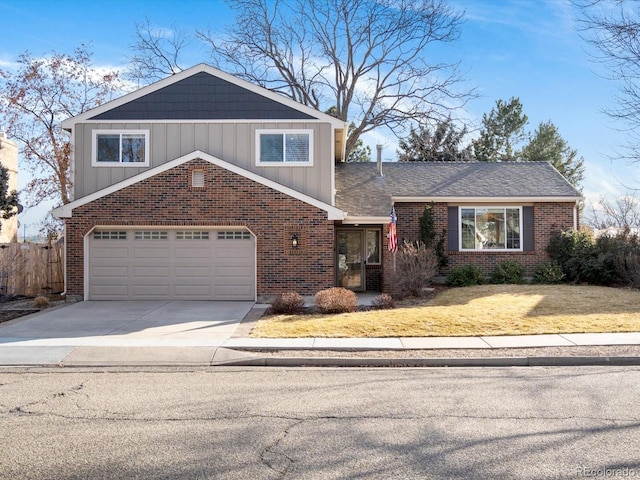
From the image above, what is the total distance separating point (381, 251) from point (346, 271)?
1383 millimetres

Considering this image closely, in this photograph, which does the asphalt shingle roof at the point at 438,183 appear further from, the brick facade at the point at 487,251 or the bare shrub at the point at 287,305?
the bare shrub at the point at 287,305

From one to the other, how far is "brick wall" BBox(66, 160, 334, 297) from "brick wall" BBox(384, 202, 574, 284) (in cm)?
419

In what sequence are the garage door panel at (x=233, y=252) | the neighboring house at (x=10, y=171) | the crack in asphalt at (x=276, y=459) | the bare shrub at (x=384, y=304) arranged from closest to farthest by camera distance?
the crack in asphalt at (x=276, y=459), the bare shrub at (x=384, y=304), the garage door panel at (x=233, y=252), the neighboring house at (x=10, y=171)

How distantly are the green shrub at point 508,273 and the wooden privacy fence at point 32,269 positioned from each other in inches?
584

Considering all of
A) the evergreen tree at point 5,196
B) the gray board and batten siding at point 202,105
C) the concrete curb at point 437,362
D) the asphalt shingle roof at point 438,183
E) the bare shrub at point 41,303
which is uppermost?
the gray board and batten siding at point 202,105

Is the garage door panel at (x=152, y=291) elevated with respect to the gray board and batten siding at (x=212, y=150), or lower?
lower

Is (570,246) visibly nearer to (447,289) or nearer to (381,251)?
(447,289)

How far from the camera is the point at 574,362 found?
340 inches

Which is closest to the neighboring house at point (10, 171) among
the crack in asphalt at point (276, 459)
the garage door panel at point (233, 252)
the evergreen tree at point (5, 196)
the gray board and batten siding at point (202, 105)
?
the gray board and batten siding at point (202, 105)

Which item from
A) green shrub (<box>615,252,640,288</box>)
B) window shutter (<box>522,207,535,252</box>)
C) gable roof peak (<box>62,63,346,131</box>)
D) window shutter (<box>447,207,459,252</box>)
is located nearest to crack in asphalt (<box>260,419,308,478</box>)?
gable roof peak (<box>62,63,346,131</box>)

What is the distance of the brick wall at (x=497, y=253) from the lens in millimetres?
A: 18750

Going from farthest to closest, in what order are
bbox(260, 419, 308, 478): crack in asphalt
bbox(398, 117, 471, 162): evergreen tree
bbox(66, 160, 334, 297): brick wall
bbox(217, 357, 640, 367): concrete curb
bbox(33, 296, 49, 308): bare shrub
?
1. bbox(398, 117, 471, 162): evergreen tree
2. bbox(66, 160, 334, 297): brick wall
3. bbox(33, 296, 49, 308): bare shrub
4. bbox(217, 357, 640, 367): concrete curb
5. bbox(260, 419, 308, 478): crack in asphalt

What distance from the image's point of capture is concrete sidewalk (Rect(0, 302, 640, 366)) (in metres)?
8.82

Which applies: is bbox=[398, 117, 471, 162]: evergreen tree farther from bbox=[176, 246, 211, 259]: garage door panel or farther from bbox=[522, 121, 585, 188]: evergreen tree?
bbox=[176, 246, 211, 259]: garage door panel
